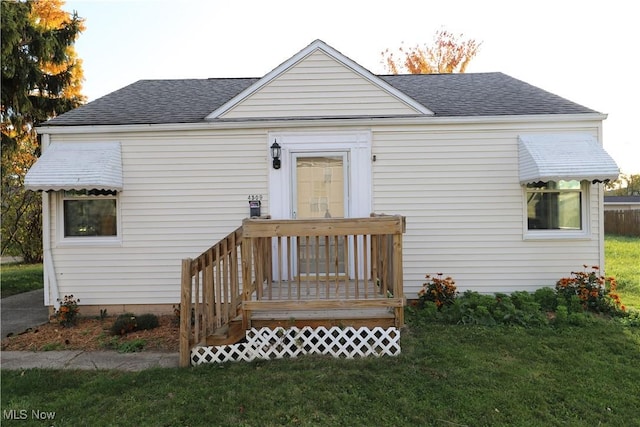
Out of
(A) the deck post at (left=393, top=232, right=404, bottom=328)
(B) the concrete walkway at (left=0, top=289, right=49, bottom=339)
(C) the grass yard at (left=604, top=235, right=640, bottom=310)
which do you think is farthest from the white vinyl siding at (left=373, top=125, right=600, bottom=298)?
(B) the concrete walkway at (left=0, top=289, right=49, bottom=339)

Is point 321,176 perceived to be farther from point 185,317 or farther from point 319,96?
point 185,317

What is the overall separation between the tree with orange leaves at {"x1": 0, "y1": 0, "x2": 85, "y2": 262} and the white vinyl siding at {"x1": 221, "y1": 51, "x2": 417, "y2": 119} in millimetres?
5742

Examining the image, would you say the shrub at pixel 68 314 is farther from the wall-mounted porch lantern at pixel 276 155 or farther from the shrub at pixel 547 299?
the shrub at pixel 547 299

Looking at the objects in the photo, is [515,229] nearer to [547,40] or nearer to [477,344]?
[477,344]

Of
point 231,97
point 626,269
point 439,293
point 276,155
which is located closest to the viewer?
point 439,293

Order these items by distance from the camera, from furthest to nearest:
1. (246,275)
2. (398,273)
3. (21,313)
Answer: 1. (21,313)
2. (398,273)
3. (246,275)

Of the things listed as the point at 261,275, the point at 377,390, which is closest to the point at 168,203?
the point at 261,275

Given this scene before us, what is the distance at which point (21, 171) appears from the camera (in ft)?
45.1

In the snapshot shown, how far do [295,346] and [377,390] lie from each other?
117 cm

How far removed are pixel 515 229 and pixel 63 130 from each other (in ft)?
25.2

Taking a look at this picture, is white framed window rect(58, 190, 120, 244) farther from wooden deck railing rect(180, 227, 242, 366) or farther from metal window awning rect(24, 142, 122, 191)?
wooden deck railing rect(180, 227, 242, 366)

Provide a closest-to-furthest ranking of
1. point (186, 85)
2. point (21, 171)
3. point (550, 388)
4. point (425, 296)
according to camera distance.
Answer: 1. point (550, 388)
2. point (425, 296)
3. point (186, 85)
4. point (21, 171)

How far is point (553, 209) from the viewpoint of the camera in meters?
6.24

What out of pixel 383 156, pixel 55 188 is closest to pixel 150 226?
pixel 55 188
